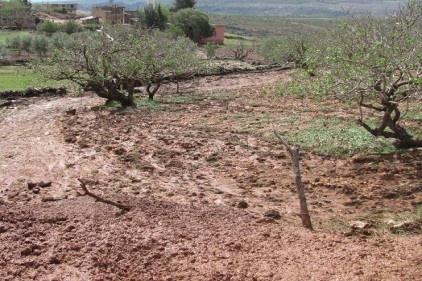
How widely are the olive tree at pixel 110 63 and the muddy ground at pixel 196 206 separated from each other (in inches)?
124

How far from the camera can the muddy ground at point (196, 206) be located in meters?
6.12

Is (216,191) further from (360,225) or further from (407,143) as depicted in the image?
(407,143)

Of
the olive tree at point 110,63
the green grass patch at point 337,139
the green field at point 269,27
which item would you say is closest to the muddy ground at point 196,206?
the green grass patch at point 337,139

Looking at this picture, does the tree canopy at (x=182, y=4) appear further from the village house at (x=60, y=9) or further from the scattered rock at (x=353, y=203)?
the scattered rock at (x=353, y=203)

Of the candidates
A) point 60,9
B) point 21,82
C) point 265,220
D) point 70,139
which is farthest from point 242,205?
point 60,9

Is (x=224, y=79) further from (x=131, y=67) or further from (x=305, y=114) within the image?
(x=305, y=114)

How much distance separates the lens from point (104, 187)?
962 cm

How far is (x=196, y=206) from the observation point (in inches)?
Result: 322

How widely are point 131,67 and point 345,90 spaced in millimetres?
10565

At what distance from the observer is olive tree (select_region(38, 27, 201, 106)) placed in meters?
18.6

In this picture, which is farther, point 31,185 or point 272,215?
point 31,185

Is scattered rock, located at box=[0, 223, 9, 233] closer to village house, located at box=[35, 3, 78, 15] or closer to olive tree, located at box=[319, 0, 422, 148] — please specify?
olive tree, located at box=[319, 0, 422, 148]

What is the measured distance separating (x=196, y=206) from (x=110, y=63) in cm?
1167

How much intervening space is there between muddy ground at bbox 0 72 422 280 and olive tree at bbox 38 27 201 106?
124 inches
